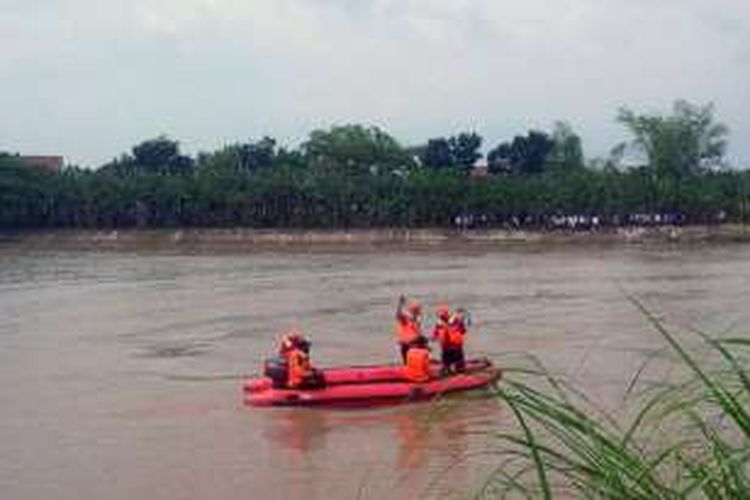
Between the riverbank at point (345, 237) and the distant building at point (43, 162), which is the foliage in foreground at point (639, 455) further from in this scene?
the distant building at point (43, 162)

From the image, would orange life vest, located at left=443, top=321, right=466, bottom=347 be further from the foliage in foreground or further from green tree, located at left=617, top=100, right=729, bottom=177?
green tree, located at left=617, top=100, right=729, bottom=177

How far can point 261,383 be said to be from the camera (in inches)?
686

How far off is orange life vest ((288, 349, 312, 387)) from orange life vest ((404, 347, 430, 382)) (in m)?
1.14

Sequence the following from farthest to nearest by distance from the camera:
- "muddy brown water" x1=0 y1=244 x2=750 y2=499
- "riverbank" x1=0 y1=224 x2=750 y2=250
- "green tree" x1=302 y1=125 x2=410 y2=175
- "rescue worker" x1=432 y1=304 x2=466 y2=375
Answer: "green tree" x1=302 y1=125 x2=410 y2=175 < "riverbank" x1=0 y1=224 x2=750 y2=250 < "rescue worker" x1=432 y1=304 x2=466 y2=375 < "muddy brown water" x1=0 y1=244 x2=750 y2=499

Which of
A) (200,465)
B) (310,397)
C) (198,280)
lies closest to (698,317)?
(310,397)

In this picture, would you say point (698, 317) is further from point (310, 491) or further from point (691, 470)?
point (691, 470)

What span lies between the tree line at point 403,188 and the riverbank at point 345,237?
3.62ft

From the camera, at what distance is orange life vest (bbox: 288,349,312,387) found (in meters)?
16.6

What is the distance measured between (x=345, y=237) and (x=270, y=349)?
42262mm

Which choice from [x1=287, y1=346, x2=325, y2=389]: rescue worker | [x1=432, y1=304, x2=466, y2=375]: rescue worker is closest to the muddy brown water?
[x1=287, y1=346, x2=325, y2=389]: rescue worker

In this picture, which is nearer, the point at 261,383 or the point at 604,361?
the point at 261,383

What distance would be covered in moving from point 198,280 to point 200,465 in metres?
29.9

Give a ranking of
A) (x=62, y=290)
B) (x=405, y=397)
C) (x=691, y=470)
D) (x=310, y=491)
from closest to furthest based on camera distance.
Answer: (x=691, y=470) → (x=310, y=491) → (x=405, y=397) → (x=62, y=290)

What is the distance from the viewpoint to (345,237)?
66.6m
